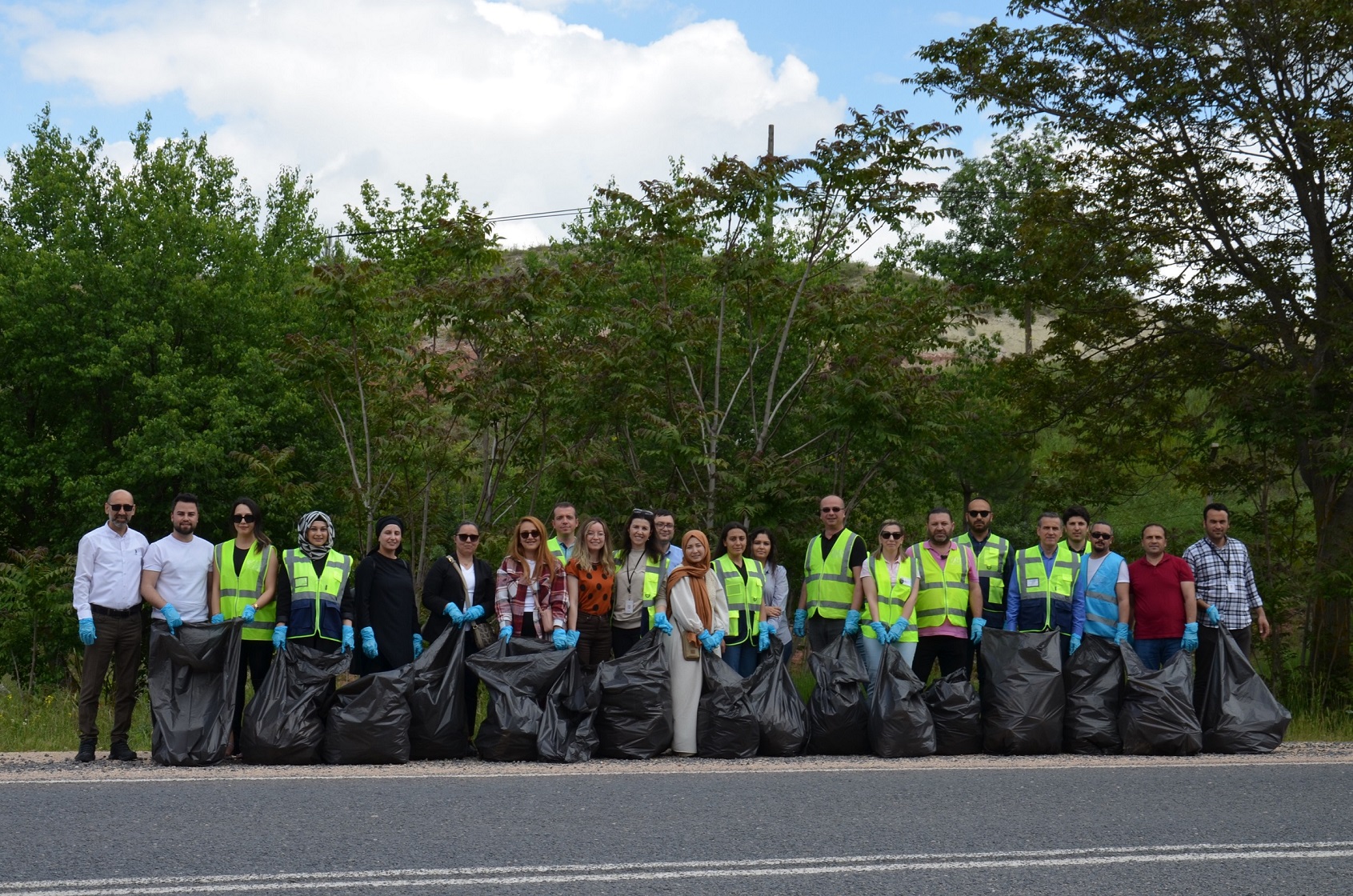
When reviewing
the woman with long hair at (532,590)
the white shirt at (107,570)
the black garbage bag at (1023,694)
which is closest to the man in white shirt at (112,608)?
the white shirt at (107,570)

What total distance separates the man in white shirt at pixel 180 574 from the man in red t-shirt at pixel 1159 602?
5982mm

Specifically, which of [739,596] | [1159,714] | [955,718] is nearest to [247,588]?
[739,596]

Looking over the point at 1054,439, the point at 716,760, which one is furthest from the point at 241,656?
the point at 1054,439

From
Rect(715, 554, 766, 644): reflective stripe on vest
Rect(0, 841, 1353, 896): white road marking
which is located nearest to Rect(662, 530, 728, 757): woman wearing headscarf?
Rect(715, 554, 766, 644): reflective stripe on vest

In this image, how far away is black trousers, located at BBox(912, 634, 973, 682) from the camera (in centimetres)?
866

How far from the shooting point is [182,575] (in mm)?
7820

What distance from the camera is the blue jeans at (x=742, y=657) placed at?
28.6ft

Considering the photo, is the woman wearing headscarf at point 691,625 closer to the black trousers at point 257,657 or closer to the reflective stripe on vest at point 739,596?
the reflective stripe on vest at point 739,596

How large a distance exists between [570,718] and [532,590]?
882 millimetres

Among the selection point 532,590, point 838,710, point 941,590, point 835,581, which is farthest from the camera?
point 835,581

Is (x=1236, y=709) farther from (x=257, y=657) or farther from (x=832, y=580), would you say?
(x=257, y=657)

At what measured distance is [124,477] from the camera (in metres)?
21.0

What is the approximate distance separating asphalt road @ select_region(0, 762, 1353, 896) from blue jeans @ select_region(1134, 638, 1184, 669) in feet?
5.23

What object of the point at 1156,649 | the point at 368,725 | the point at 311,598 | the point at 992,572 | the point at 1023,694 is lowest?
the point at 368,725
